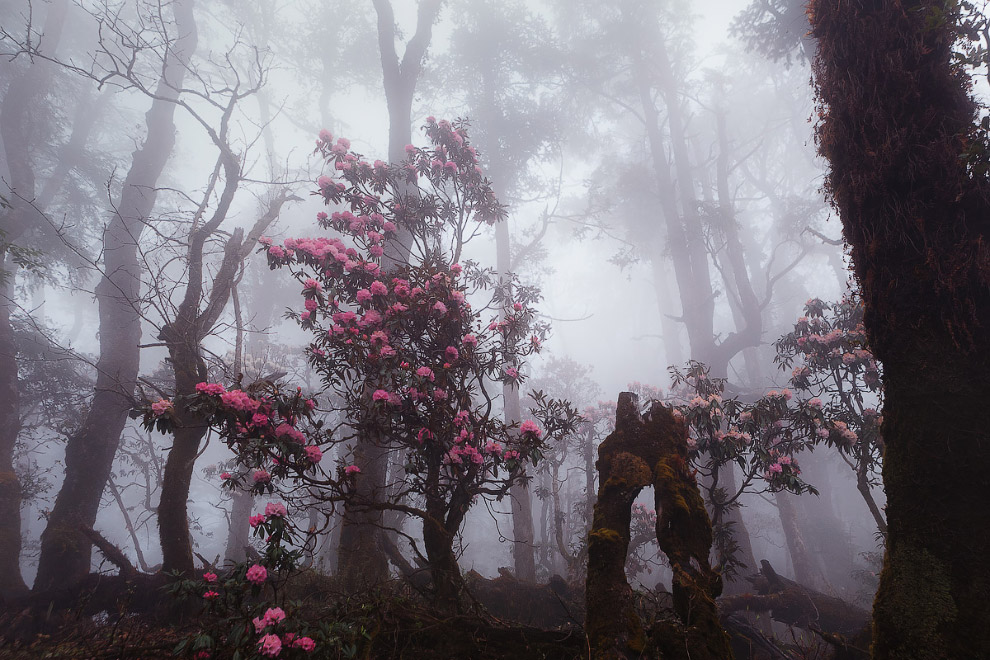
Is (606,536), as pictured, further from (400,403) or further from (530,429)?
(400,403)

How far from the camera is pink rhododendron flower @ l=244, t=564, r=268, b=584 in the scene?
2.97 meters

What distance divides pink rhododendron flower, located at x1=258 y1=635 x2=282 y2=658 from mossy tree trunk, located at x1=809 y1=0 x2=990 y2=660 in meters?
3.95

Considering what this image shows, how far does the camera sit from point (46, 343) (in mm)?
12508

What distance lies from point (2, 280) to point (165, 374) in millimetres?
5758

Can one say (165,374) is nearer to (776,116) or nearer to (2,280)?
(2,280)

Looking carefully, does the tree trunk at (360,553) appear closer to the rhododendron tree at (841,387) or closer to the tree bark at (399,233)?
the tree bark at (399,233)

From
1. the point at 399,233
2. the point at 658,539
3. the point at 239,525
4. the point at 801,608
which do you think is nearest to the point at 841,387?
the point at 801,608

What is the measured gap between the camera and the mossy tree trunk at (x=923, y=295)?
8.82ft

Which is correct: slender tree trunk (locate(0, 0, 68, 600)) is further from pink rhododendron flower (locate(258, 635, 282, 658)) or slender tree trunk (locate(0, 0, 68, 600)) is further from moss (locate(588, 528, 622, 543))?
moss (locate(588, 528, 622, 543))

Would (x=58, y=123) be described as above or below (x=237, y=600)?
above

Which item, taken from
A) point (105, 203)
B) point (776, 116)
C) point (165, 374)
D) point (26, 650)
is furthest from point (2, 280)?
point (776, 116)

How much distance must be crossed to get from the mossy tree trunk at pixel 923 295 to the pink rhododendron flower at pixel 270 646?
3955 mm

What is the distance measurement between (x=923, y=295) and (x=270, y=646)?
5.05 metres

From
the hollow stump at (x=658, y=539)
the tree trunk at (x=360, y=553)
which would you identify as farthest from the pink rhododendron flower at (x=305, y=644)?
the tree trunk at (x=360, y=553)
